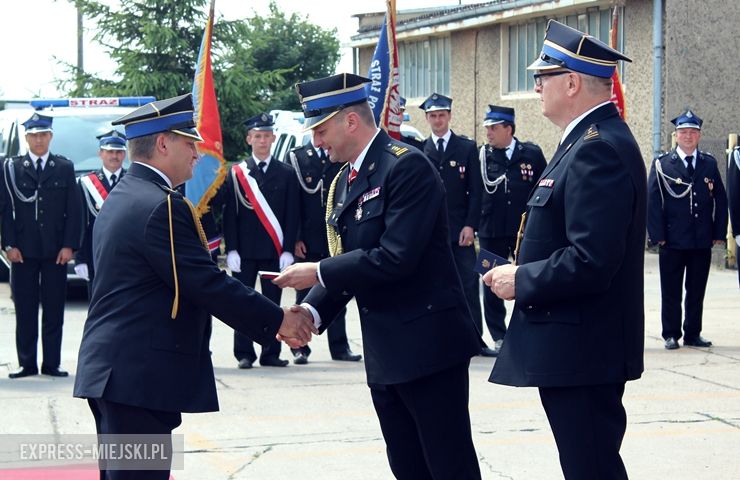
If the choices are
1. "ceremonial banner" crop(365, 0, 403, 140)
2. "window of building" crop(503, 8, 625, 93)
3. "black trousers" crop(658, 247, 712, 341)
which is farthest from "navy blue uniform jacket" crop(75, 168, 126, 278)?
"window of building" crop(503, 8, 625, 93)

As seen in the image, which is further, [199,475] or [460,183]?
[460,183]

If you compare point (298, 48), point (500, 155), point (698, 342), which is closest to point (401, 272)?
point (500, 155)

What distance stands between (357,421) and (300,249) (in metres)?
2.88

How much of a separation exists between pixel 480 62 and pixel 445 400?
2197 cm

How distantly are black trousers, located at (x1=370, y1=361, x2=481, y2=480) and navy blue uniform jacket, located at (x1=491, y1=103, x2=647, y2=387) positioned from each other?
0.42m

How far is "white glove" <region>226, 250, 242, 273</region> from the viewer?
10.1 meters

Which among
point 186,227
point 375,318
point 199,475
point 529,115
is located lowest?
point 199,475

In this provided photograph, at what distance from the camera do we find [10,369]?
9.99 meters

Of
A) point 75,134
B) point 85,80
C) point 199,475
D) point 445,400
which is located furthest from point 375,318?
point 85,80

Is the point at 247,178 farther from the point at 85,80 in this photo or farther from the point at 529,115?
the point at 529,115

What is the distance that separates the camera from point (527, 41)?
24312 millimetres

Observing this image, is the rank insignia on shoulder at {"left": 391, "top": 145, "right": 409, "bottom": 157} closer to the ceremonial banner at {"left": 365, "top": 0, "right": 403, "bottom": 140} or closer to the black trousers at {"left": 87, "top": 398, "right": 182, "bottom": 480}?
the black trousers at {"left": 87, "top": 398, "right": 182, "bottom": 480}

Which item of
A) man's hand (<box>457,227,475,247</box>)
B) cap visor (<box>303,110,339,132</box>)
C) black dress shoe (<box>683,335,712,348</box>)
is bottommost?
black dress shoe (<box>683,335,712,348</box>)

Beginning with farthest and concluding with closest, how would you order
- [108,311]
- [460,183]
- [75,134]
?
[75,134], [460,183], [108,311]
